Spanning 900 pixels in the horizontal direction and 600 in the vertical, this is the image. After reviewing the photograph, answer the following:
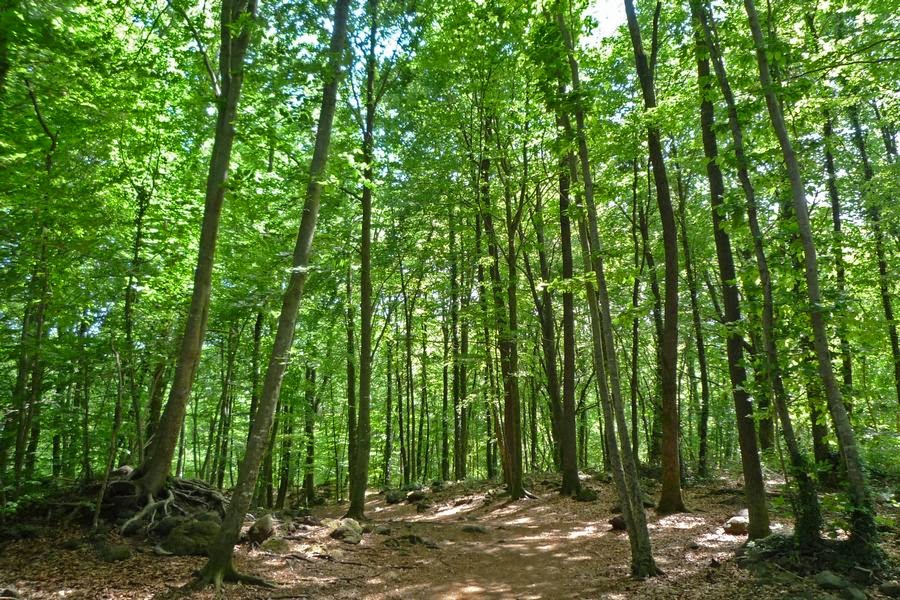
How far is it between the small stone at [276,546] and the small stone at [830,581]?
23.5ft

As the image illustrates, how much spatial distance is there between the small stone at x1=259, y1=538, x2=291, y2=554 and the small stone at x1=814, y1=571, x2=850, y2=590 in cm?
715

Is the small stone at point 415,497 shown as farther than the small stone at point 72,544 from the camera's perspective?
Yes

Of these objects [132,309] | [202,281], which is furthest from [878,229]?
[132,309]

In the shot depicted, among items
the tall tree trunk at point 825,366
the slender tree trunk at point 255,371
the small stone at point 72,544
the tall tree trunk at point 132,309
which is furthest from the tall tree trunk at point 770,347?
the slender tree trunk at point 255,371

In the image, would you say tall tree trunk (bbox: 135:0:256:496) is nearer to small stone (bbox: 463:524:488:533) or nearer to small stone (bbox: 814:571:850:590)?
small stone (bbox: 463:524:488:533)

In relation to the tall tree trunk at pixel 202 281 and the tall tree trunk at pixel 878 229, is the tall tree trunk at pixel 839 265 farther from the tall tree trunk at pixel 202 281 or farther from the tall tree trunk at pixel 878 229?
the tall tree trunk at pixel 202 281

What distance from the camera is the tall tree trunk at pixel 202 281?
27.4 ft

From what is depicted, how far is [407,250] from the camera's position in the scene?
643 inches

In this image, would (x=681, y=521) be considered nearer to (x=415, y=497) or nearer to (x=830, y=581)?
(x=830, y=581)

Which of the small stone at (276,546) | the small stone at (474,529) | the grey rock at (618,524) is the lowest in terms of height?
the small stone at (474,529)

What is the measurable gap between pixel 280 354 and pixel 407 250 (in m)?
9.51

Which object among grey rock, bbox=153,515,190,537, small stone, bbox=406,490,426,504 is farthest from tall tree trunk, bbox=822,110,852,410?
small stone, bbox=406,490,426,504

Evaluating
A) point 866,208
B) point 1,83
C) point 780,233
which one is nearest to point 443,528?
point 780,233

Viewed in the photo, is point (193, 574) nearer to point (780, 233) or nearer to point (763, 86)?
point (780, 233)
